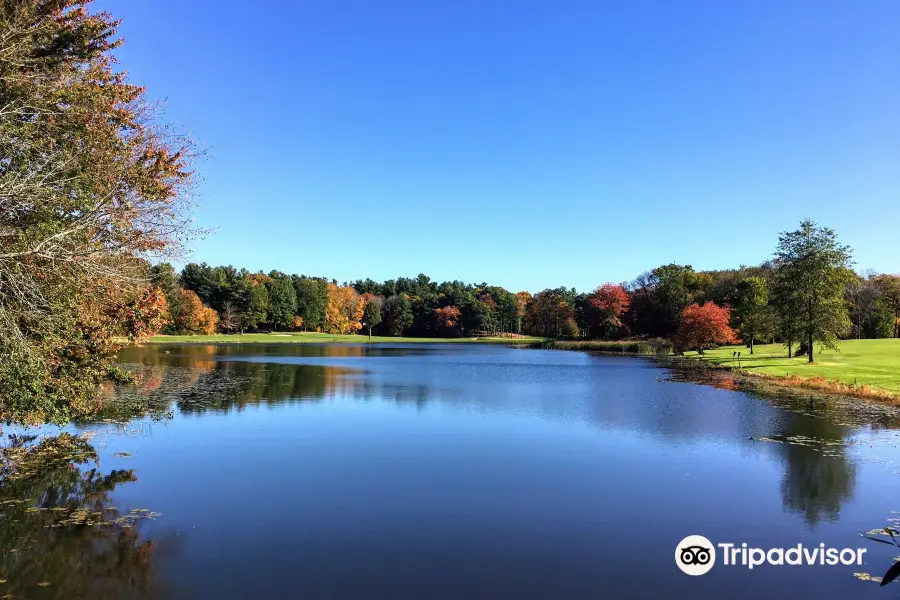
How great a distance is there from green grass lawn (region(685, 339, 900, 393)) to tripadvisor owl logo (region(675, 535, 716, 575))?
21.6m

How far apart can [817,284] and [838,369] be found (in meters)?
8.96

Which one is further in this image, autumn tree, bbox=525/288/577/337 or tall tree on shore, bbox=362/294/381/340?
tall tree on shore, bbox=362/294/381/340

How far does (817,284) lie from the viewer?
39.8m

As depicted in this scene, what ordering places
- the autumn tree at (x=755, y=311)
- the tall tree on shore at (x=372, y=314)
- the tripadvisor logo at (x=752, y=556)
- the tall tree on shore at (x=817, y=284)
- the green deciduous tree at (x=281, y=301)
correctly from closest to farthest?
the tripadvisor logo at (x=752, y=556), the tall tree on shore at (x=817, y=284), the autumn tree at (x=755, y=311), the green deciduous tree at (x=281, y=301), the tall tree on shore at (x=372, y=314)

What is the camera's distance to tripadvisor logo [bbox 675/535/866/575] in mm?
8203

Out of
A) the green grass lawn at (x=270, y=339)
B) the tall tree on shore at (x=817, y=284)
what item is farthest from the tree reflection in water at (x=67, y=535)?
the green grass lawn at (x=270, y=339)

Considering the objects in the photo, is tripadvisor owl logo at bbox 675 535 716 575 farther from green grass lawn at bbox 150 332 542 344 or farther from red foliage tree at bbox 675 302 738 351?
green grass lawn at bbox 150 332 542 344

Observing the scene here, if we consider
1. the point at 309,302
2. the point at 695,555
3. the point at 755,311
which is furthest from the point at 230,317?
the point at 695,555

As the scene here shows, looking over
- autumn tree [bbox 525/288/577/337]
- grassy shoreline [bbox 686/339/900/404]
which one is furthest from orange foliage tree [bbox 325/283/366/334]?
grassy shoreline [bbox 686/339/900/404]

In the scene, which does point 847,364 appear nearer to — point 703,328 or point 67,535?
point 703,328

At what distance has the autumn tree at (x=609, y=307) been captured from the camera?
86.6 metres

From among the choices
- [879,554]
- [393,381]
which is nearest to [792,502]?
[879,554]

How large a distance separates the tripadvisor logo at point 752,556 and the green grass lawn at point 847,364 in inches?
814

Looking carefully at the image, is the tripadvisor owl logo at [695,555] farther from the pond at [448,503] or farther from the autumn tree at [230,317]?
the autumn tree at [230,317]
